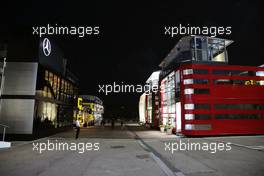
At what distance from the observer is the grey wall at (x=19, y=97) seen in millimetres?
17797

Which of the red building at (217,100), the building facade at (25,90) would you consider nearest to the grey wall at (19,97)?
the building facade at (25,90)

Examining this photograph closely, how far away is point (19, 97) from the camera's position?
1814cm

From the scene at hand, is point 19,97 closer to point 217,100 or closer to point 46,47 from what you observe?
point 46,47

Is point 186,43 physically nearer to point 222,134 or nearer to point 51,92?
point 222,134

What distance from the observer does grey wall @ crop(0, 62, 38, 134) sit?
58.4 feet

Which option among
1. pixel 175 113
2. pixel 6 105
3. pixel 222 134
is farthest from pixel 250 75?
pixel 6 105

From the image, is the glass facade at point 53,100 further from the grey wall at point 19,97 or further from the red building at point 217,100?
the red building at point 217,100

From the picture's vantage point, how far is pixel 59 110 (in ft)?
88.0

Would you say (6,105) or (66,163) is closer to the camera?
(66,163)

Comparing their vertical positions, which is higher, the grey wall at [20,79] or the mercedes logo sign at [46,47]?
the mercedes logo sign at [46,47]

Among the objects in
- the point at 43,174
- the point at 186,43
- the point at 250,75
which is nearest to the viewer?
the point at 43,174

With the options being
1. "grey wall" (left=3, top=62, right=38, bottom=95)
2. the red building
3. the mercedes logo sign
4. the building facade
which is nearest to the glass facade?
the building facade

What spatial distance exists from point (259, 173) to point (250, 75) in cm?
2287

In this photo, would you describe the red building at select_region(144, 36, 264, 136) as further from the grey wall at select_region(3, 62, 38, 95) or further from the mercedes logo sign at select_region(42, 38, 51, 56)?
the grey wall at select_region(3, 62, 38, 95)
